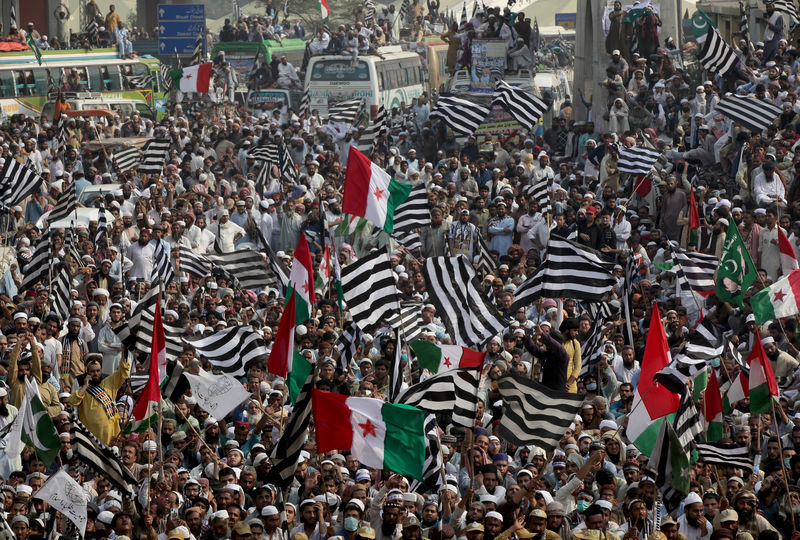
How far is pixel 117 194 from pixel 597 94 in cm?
945

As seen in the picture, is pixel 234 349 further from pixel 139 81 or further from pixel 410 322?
pixel 139 81

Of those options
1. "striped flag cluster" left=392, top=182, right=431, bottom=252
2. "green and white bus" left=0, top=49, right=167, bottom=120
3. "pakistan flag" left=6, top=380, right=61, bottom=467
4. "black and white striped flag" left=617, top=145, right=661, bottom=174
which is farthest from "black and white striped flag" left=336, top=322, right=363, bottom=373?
"green and white bus" left=0, top=49, right=167, bottom=120

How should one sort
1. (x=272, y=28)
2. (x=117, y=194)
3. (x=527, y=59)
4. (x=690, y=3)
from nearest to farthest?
(x=117, y=194), (x=527, y=59), (x=272, y=28), (x=690, y=3)

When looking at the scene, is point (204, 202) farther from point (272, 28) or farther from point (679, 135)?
point (272, 28)

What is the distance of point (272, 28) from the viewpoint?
1576 inches

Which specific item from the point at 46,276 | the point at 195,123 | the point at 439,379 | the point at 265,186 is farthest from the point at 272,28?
the point at 439,379

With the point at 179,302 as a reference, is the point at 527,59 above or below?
above

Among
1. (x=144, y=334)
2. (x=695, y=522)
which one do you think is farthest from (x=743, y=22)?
(x=695, y=522)

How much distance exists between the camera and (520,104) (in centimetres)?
2288

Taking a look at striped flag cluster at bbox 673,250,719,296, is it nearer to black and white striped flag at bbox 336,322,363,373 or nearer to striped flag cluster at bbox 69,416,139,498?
black and white striped flag at bbox 336,322,363,373

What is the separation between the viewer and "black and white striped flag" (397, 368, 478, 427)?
12.3 m

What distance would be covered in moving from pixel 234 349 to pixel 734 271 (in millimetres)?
4850

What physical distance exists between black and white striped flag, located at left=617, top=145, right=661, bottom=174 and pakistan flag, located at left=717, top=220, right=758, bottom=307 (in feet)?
16.5

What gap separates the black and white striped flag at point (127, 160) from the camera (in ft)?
79.5
